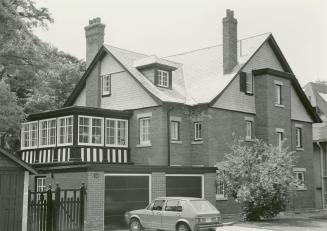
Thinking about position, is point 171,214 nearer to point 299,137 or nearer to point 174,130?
point 174,130

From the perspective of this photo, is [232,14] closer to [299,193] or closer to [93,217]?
[299,193]

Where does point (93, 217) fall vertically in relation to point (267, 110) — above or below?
below

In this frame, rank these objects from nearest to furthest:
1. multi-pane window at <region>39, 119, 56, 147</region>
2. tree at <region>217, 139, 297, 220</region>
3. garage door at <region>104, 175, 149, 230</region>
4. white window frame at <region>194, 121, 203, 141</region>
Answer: garage door at <region>104, 175, 149, 230</region> → tree at <region>217, 139, 297, 220</region> → multi-pane window at <region>39, 119, 56, 147</region> → white window frame at <region>194, 121, 203, 141</region>

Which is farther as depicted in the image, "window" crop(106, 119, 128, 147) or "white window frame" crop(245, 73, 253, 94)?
"white window frame" crop(245, 73, 253, 94)

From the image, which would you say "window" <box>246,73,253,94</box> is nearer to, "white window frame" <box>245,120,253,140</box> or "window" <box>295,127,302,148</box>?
"white window frame" <box>245,120,253,140</box>

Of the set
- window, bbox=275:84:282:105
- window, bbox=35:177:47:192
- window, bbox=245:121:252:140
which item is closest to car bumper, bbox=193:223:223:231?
window, bbox=35:177:47:192

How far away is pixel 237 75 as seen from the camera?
3084 cm

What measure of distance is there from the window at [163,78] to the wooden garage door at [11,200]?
Result: 45.1ft

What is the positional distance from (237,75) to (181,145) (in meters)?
5.70

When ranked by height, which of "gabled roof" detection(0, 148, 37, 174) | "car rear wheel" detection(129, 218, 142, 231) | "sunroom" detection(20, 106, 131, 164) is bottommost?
"car rear wheel" detection(129, 218, 142, 231)

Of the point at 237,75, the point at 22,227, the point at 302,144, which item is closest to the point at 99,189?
the point at 22,227

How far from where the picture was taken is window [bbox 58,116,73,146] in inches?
1047

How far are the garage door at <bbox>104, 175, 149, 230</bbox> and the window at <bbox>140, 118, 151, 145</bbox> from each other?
5586 millimetres

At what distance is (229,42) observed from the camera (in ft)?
103
